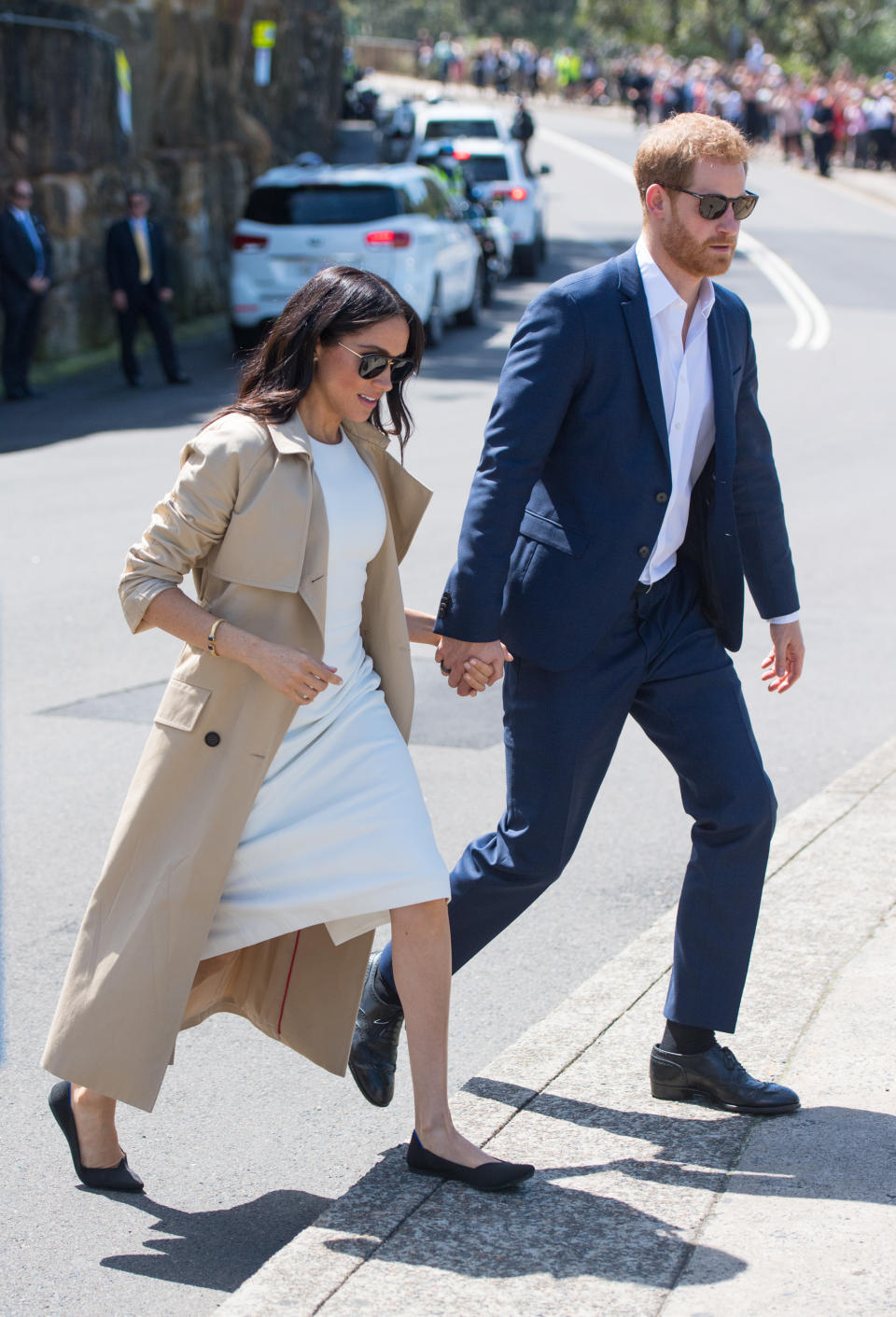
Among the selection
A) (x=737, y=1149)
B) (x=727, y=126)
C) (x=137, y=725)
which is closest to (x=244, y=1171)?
(x=737, y=1149)

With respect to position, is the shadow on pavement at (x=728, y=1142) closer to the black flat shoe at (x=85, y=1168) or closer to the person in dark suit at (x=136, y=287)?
the black flat shoe at (x=85, y=1168)

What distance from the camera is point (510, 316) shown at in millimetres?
22609

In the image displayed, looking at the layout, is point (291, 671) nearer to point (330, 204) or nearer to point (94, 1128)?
point (94, 1128)

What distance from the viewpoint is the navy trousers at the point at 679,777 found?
3.73m

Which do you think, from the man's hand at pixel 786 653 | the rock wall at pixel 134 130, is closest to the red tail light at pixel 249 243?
the rock wall at pixel 134 130

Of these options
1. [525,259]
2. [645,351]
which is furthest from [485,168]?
[645,351]

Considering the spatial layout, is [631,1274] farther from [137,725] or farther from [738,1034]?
[137,725]

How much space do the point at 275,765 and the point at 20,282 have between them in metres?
15.2

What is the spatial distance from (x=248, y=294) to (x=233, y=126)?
1094 centimetres

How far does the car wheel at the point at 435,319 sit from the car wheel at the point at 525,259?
22.1ft

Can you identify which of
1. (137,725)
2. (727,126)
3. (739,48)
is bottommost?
(137,725)

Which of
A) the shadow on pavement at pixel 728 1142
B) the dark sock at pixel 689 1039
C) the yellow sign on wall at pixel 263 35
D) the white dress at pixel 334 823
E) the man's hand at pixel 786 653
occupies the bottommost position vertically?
the shadow on pavement at pixel 728 1142

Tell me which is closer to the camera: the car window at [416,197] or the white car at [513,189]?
the car window at [416,197]

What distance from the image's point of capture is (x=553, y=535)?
3.74 meters
